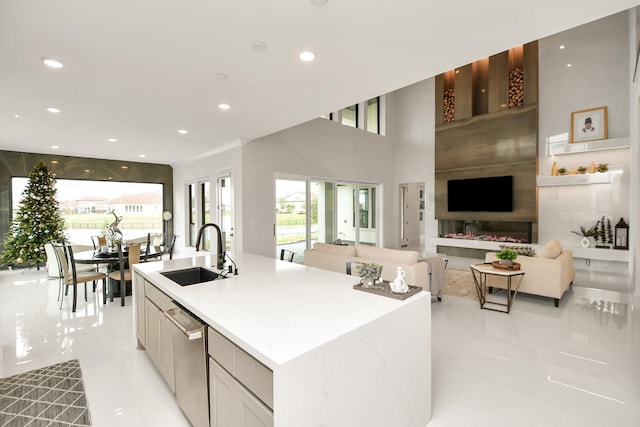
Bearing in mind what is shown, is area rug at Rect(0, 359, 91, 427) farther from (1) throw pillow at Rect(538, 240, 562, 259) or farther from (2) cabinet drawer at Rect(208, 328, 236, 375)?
(1) throw pillow at Rect(538, 240, 562, 259)

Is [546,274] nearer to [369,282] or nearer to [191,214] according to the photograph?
[369,282]

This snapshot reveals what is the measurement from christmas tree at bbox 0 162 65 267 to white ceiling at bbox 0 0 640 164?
3.44 metres

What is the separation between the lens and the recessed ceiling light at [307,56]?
8.56 ft

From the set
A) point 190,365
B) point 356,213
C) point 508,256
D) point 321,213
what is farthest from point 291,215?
point 190,365

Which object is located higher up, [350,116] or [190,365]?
[350,116]

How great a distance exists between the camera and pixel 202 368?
66.4 inches

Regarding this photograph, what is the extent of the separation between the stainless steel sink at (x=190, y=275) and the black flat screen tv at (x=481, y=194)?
23.8 feet

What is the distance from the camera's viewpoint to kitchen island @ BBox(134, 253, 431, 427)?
115 centimetres

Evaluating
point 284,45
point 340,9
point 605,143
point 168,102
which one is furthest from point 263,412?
point 605,143

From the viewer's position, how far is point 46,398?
2.28m

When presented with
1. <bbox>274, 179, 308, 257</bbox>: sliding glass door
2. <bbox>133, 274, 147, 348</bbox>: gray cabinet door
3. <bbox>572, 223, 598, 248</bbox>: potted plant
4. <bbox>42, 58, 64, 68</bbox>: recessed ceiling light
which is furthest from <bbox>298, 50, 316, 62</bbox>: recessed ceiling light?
<bbox>572, 223, 598, 248</bbox>: potted plant

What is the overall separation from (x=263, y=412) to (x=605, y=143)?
8261 mm

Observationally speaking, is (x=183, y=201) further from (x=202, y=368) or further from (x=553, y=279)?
(x=553, y=279)

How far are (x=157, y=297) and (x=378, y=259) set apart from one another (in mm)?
2748
